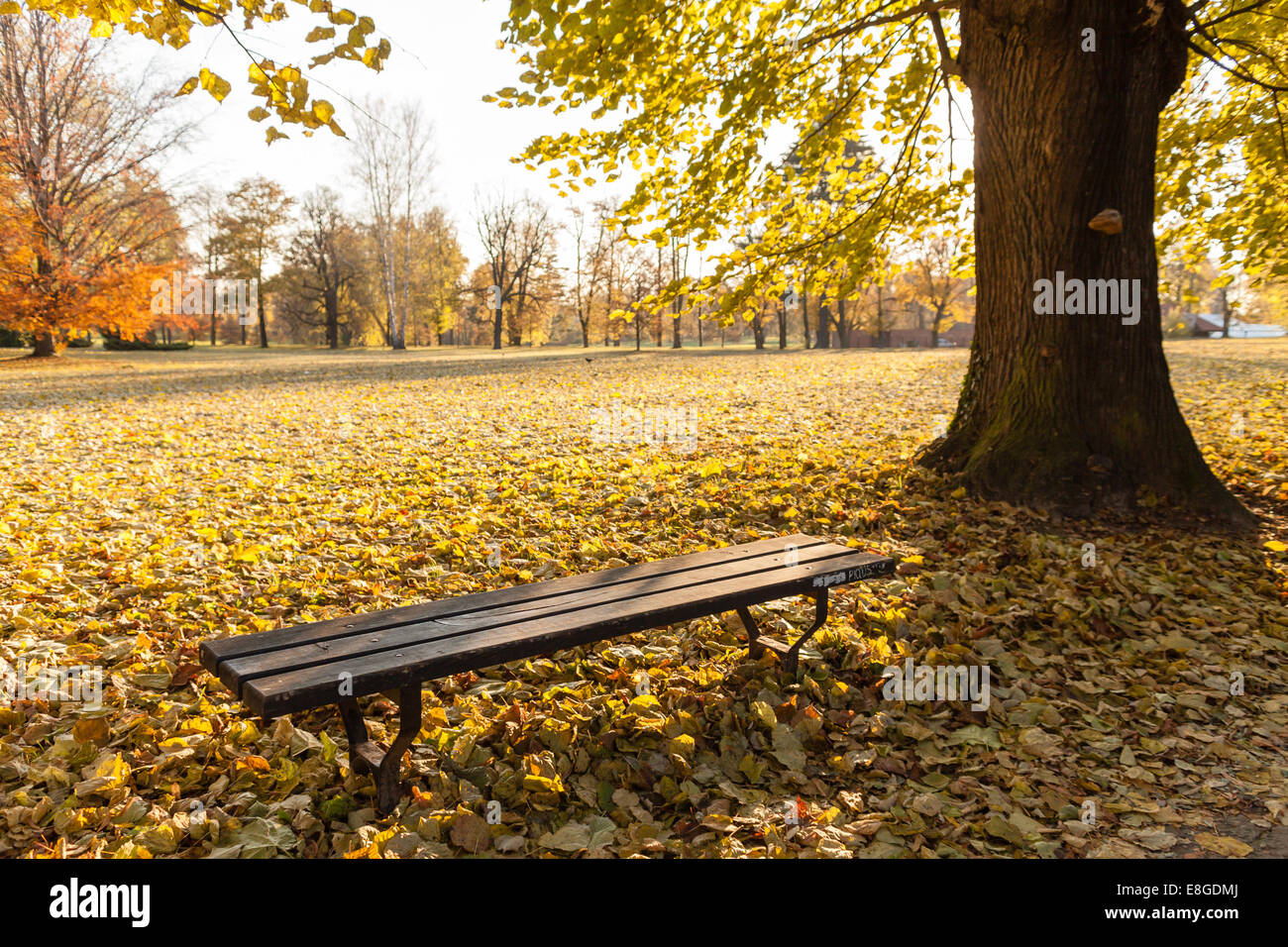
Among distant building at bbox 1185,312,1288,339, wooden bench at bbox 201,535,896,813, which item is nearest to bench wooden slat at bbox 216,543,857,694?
wooden bench at bbox 201,535,896,813

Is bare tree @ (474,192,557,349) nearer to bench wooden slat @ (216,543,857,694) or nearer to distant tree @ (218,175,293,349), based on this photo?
distant tree @ (218,175,293,349)

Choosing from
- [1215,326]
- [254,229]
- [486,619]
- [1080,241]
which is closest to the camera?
[486,619]

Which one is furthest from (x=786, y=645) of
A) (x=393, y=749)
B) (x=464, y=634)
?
(x=393, y=749)

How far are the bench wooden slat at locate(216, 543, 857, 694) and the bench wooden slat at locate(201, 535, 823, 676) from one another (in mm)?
26

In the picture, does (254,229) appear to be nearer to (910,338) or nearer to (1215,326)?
(910,338)

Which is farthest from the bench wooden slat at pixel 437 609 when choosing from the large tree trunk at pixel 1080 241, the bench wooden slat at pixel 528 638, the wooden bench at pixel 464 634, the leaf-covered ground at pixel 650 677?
the large tree trunk at pixel 1080 241

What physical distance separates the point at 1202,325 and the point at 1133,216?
300ft

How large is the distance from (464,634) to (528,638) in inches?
9.3

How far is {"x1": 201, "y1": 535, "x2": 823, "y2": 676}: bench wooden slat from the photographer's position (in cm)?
250

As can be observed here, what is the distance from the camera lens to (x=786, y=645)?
3582 millimetres

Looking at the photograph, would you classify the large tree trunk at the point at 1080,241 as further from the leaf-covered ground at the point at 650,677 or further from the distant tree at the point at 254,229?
the distant tree at the point at 254,229

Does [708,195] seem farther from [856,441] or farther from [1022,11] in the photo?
[856,441]

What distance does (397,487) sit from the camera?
669cm
